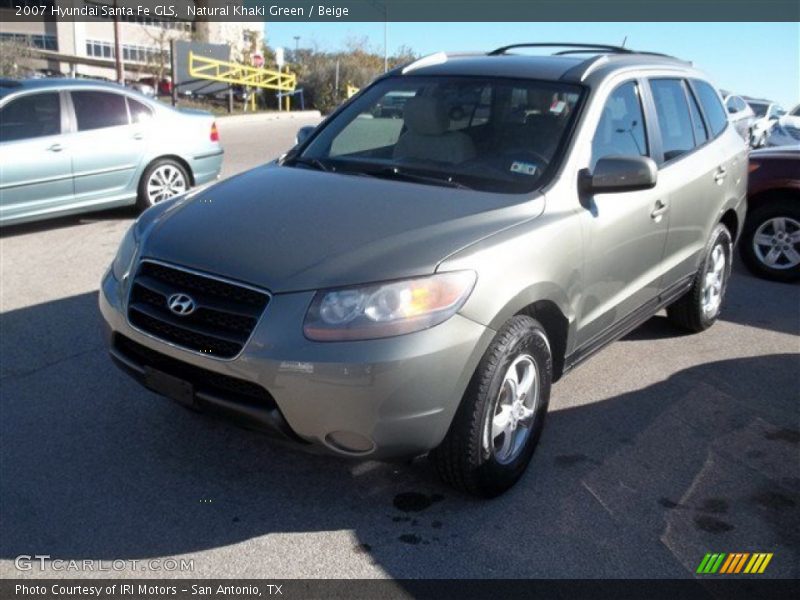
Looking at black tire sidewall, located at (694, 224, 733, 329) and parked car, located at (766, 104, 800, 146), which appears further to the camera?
parked car, located at (766, 104, 800, 146)

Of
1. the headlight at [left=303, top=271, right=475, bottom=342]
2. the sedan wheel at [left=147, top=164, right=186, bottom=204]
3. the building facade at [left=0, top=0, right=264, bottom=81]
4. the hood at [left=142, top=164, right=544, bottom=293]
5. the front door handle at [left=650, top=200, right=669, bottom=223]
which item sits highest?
the building facade at [left=0, top=0, right=264, bottom=81]

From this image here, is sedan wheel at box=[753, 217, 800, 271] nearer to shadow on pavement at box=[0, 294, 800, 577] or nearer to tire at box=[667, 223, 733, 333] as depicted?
tire at box=[667, 223, 733, 333]

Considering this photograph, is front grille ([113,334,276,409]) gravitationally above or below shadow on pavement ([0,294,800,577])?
above

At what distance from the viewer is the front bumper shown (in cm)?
298

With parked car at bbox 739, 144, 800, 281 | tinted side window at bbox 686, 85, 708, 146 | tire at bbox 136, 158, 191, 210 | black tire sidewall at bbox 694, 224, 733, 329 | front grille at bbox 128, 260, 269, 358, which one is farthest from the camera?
tire at bbox 136, 158, 191, 210

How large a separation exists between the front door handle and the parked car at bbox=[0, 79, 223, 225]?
593 centimetres

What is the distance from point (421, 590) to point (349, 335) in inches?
38.5

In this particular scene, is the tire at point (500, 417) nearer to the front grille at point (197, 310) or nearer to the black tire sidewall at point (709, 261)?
the front grille at point (197, 310)

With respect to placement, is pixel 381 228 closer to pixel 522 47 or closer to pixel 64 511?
pixel 64 511

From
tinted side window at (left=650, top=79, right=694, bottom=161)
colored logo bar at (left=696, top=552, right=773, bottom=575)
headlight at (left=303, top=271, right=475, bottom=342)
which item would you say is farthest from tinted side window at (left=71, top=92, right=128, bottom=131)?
colored logo bar at (left=696, top=552, right=773, bottom=575)

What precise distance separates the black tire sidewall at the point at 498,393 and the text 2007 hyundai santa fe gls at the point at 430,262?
0.03 feet

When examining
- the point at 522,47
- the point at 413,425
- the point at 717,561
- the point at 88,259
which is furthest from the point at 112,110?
the point at 717,561

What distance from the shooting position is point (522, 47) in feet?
17.5

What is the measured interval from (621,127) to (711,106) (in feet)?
5.73
